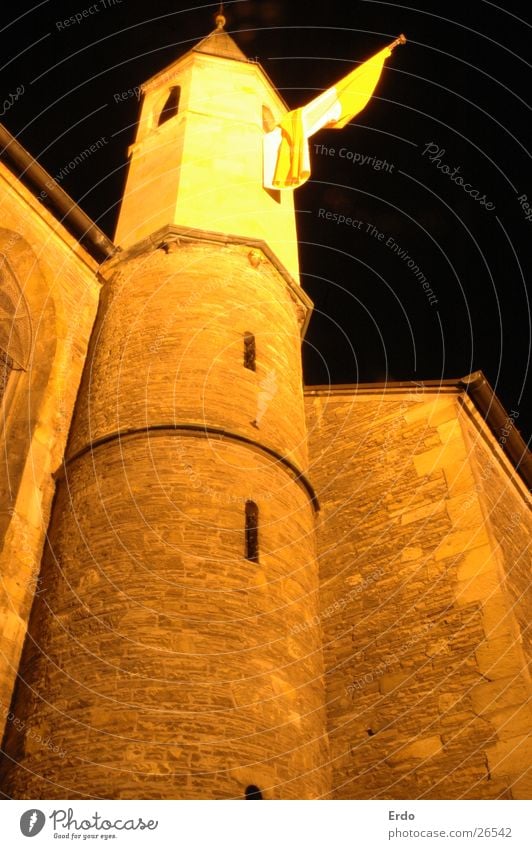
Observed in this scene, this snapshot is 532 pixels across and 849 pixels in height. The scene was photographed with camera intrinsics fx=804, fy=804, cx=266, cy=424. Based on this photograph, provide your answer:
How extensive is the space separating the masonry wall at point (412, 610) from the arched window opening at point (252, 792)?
1876mm

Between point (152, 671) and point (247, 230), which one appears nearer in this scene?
point (152, 671)

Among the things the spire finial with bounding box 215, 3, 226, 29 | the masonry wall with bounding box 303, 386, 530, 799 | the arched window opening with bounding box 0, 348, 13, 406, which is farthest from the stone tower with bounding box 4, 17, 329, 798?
the spire finial with bounding box 215, 3, 226, 29

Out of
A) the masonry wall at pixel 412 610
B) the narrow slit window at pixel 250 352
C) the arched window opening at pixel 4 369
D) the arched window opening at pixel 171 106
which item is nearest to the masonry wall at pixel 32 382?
the arched window opening at pixel 4 369

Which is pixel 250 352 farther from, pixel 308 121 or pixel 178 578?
pixel 308 121

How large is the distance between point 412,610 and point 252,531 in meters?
2.17

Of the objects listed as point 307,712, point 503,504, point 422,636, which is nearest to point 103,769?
point 307,712

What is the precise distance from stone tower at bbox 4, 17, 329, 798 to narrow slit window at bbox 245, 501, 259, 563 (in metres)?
0.02

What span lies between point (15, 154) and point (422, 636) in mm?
8375

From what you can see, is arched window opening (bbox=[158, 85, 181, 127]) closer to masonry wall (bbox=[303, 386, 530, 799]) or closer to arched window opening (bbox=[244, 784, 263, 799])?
masonry wall (bbox=[303, 386, 530, 799])

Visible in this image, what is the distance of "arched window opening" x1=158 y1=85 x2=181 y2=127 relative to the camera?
15.3 m

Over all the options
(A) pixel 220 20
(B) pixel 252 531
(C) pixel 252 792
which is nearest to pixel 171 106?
(A) pixel 220 20

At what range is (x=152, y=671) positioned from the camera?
7.07 metres

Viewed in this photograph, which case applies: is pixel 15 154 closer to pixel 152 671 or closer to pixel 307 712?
pixel 152 671

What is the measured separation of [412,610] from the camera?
9.24 metres
